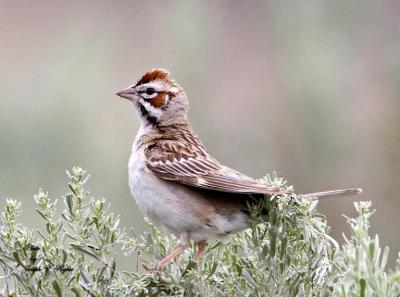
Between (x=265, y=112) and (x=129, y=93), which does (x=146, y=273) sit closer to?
(x=129, y=93)

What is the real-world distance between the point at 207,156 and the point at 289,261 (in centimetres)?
169

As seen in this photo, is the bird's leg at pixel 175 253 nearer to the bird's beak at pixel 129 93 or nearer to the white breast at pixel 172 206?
the white breast at pixel 172 206

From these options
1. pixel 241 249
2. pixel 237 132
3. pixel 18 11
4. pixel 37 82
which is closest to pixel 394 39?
pixel 237 132

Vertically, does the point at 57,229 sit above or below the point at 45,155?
below

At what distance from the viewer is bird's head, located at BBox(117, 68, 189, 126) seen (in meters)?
5.04

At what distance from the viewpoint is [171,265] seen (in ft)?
11.1

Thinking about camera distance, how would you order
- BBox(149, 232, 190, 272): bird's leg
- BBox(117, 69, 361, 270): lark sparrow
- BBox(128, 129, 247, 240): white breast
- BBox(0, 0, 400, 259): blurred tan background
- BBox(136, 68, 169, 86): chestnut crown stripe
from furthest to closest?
BBox(0, 0, 400, 259): blurred tan background
BBox(136, 68, 169, 86): chestnut crown stripe
BBox(128, 129, 247, 240): white breast
BBox(117, 69, 361, 270): lark sparrow
BBox(149, 232, 190, 272): bird's leg

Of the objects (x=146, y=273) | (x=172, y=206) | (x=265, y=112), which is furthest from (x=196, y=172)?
(x=265, y=112)

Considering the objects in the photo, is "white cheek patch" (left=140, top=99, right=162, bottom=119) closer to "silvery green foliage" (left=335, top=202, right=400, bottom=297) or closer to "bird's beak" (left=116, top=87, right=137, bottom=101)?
"bird's beak" (left=116, top=87, right=137, bottom=101)

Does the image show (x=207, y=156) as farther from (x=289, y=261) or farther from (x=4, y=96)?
(x=4, y=96)

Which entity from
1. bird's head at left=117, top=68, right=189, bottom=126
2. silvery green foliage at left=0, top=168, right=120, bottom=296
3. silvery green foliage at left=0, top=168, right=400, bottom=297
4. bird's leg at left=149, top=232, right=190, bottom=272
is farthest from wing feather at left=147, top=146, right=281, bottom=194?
silvery green foliage at left=0, top=168, right=120, bottom=296

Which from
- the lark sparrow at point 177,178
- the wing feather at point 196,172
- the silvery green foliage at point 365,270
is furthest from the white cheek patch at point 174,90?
the silvery green foliage at point 365,270

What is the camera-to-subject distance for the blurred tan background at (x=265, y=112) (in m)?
6.58

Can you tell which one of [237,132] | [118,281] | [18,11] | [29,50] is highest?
[18,11]
